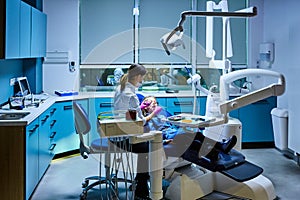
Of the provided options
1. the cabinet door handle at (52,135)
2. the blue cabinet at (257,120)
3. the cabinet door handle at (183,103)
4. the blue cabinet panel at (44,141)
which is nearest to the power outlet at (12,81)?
the blue cabinet panel at (44,141)

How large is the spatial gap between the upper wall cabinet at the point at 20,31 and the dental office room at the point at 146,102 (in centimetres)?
1

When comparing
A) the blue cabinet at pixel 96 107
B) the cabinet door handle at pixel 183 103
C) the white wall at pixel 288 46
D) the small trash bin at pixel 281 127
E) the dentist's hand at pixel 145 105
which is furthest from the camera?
the cabinet door handle at pixel 183 103

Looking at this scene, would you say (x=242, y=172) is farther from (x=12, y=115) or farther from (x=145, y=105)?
(x=12, y=115)

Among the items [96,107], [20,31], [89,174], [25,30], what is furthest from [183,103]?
[20,31]

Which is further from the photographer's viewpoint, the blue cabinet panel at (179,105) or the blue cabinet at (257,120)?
the blue cabinet at (257,120)

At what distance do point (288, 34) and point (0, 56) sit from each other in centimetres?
369

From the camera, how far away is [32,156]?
3.64 m

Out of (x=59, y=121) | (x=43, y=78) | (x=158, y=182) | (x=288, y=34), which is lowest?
(x=158, y=182)

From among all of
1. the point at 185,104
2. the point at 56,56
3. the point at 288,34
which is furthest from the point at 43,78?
the point at 288,34

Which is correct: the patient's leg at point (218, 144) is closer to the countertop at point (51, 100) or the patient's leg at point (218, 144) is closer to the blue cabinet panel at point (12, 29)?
the countertop at point (51, 100)

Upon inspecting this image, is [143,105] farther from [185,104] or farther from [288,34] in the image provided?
[288,34]

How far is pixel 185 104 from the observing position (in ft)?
19.0

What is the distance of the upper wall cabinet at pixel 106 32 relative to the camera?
237 inches

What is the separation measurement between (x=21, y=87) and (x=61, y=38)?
132cm
